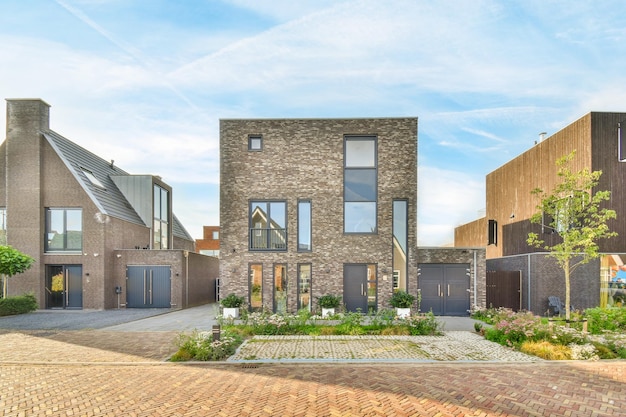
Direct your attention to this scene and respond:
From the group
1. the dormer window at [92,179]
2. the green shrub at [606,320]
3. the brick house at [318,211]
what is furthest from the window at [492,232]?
the dormer window at [92,179]

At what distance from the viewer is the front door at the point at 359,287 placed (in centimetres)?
1612

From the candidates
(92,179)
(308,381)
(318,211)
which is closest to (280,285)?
(318,211)

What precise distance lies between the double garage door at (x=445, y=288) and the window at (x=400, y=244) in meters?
0.79

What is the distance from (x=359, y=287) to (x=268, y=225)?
4.70 metres

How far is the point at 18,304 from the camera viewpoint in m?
17.1

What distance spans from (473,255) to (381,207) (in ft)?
14.6

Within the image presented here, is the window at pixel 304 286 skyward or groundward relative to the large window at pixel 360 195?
groundward

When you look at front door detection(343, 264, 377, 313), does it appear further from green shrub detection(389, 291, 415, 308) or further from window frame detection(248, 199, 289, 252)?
window frame detection(248, 199, 289, 252)

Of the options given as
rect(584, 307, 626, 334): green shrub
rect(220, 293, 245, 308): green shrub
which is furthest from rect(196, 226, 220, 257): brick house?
rect(584, 307, 626, 334): green shrub

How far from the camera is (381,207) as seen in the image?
1650 cm

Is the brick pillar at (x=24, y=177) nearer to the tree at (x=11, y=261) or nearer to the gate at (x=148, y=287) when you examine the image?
the tree at (x=11, y=261)

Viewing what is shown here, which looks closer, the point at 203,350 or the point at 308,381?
the point at 308,381

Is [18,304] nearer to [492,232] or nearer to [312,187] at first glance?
[312,187]

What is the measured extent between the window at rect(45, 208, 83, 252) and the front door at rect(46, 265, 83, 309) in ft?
3.26
